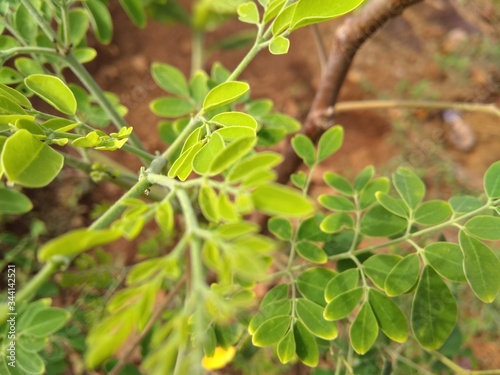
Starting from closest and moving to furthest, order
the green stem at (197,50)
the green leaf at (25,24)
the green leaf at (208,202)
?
the green leaf at (208,202), the green leaf at (25,24), the green stem at (197,50)

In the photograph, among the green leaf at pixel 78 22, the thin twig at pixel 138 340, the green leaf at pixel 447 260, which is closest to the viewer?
the green leaf at pixel 447 260

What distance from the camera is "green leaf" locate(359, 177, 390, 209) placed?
0.88m

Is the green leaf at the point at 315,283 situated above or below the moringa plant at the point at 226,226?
below

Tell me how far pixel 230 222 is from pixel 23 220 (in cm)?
151

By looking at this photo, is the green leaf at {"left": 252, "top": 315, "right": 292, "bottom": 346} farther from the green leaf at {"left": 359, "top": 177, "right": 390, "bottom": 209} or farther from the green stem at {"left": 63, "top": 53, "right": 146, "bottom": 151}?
the green stem at {"left": 63, "top": 53, "right": 146, "bottom": 151}

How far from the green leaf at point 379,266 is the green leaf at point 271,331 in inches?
6.2

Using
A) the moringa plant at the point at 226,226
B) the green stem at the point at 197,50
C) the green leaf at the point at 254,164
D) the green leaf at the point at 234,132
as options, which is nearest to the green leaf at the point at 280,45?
the moringa plant at the point at 226,226

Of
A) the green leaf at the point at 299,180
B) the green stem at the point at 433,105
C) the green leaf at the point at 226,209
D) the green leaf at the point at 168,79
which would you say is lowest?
the green stem at the point at 433,105

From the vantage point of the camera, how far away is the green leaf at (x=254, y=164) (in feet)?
1.44

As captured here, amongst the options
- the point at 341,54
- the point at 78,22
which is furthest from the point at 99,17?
the point at 341,54

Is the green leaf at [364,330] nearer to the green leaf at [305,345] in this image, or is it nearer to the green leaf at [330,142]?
the green leaf at [305,345]

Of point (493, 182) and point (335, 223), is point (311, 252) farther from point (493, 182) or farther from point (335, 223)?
point (493, 182)

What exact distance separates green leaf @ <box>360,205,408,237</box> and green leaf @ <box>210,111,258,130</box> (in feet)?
1.05

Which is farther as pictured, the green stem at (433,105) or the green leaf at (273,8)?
the green stem at (433,105)
